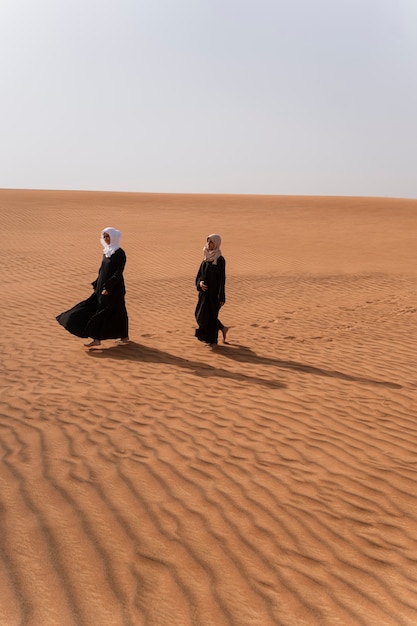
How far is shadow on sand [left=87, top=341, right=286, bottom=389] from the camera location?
795 centimetres

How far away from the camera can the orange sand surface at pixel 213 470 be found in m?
3.47

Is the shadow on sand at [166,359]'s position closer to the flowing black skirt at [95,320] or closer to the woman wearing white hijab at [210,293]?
the flowing black skirt at [95,320]

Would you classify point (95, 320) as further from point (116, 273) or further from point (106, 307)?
point (116, 273)

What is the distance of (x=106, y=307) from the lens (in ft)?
30.2

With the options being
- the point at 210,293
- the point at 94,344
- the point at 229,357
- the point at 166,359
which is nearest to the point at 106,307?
the point at 94,344

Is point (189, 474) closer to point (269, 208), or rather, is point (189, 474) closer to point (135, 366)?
point (135, 366)

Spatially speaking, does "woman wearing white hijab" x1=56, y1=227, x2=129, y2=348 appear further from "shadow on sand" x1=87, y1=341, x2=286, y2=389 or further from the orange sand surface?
the orange sand surface

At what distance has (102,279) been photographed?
30.6 feet

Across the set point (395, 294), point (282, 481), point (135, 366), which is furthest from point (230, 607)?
point (395, 294)

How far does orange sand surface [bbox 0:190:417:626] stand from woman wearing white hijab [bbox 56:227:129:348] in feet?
1.22

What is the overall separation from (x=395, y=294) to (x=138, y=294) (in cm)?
606

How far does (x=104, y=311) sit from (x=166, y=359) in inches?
44.0

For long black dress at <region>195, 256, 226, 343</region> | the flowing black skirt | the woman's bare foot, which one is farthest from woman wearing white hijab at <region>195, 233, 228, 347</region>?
the woman's bare foot

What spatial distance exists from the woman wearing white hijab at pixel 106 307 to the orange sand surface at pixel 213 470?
37 centimetres
